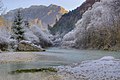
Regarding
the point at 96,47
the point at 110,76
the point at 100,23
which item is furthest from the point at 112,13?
the point at 110,76

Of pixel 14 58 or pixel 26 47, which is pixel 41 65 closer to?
pixel 14 58

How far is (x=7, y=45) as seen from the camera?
196 ft

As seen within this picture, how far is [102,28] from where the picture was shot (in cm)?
8156

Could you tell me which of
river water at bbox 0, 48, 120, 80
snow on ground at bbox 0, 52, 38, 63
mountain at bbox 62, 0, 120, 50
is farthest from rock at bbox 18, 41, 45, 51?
snow on ground at bbox 0, 52, 38, 63

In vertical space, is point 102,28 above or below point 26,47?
above

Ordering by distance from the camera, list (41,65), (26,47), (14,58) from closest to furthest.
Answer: (41,65) → (14,58) → (26,47)

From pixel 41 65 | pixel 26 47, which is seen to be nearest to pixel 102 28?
pixel 26 47

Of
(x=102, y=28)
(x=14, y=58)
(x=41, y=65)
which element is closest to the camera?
(x=41, y=65)

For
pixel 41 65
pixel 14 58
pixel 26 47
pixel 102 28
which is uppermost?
pixel 102 28

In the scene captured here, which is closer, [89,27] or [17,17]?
[17,17]

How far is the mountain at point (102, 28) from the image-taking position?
77750mm

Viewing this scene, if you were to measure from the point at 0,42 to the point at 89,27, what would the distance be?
117 feet

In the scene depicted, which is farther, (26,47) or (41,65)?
(26,47)

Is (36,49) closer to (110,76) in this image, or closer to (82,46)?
(82,46)
